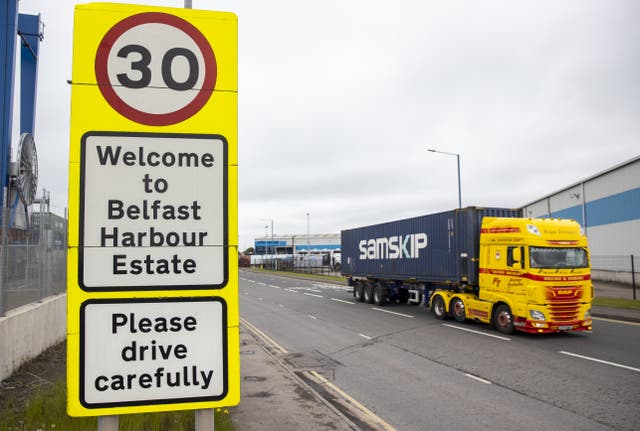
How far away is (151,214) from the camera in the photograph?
8.48 feet

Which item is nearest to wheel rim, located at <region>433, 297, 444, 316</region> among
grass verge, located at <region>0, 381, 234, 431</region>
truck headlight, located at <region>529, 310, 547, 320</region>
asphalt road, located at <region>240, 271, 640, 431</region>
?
asphalt road, located at <region>240, 271, 640, 431</region>

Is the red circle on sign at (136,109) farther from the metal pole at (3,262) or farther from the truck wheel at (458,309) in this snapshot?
the truck wheel at (458,309)

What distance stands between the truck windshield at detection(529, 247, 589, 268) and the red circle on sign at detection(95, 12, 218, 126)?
1333 centimetres

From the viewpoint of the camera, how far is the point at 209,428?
8.64ft

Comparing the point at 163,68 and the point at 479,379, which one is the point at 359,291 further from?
the point at 163,68

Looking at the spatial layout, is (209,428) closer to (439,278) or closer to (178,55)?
(178,55)

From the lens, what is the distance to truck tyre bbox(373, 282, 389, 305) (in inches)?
942

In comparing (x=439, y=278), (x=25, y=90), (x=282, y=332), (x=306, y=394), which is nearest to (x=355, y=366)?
(x=306, y=394)

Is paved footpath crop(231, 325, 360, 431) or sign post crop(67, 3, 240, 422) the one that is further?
paved footpath crop(231, 325, 360, 431)

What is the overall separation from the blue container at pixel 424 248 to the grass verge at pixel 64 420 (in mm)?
12329

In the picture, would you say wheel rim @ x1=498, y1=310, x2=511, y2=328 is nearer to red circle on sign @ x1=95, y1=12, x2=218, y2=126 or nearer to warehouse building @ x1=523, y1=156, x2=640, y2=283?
red circle on sign @ x1=95, y1=12, x2=218, y2=126

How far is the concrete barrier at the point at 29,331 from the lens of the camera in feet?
28.0

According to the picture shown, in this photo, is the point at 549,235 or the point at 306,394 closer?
the point at 306,394

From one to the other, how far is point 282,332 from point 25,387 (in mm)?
8721
